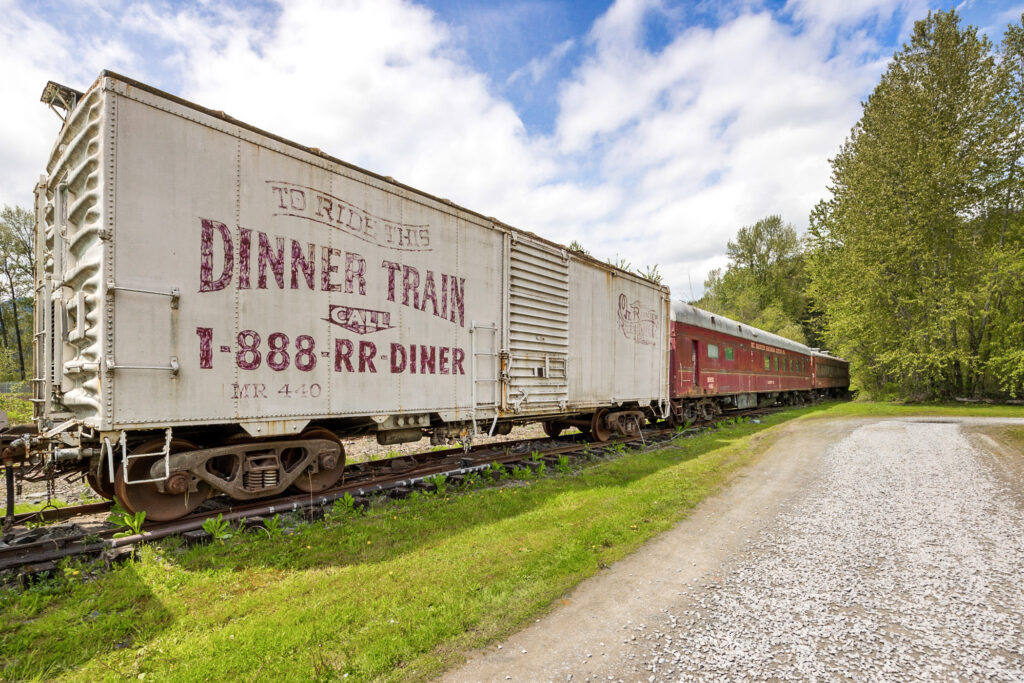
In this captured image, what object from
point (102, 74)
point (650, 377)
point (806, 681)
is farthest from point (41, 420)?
point (650, 377)

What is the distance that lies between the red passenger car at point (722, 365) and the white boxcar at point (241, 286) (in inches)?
319

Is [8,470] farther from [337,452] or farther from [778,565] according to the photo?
[778,565]

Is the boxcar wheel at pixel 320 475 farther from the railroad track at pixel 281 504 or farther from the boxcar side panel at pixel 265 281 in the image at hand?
the boxcar side panel at pixel 265 281

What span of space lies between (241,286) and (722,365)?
15.9 metres

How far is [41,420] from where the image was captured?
6074mm

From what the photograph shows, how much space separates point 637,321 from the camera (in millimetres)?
12641

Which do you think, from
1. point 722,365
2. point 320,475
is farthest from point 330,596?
point 722,365

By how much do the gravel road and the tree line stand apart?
68.5 feet

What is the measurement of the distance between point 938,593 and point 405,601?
186 inches

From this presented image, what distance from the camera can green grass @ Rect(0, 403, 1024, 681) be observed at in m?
3.33

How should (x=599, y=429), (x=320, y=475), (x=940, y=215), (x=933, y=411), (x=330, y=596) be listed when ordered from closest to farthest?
(x=330, y=596), (x=320, y=475), (x=599, y=429), (x=933, y=411), (x=940, y=215)

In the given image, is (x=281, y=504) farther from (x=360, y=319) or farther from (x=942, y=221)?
(x=942, y=221)

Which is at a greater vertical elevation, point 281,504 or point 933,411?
point 281,504

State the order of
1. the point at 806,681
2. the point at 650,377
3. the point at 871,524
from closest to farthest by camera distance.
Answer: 1. the point at 806,681
2. the point at 871,524
3. the point at 650,377
